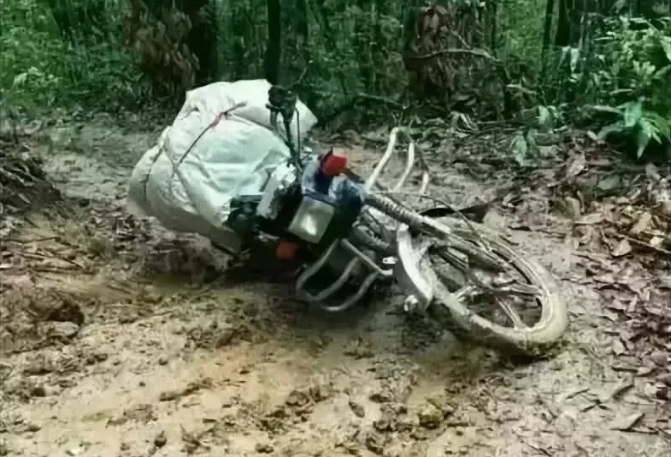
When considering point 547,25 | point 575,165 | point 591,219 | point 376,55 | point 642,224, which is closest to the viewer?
point 642,224

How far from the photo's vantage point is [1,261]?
3654 millimetres

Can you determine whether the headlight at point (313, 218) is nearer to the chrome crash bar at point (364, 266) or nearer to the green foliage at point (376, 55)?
the chrome crash bar at point (364, 266)

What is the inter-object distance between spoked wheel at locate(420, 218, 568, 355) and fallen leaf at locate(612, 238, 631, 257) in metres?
0.41

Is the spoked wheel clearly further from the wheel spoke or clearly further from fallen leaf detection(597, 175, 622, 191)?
fallen leaf detection(597, 175, 622, 191)

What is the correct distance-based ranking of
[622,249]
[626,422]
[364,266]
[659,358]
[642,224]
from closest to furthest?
[626,422] < [659,358] < [364,266] < [622,249] < [642,224]

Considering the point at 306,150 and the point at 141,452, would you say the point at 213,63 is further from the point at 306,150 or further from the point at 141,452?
→ the point at 141,452

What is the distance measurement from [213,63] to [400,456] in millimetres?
3091

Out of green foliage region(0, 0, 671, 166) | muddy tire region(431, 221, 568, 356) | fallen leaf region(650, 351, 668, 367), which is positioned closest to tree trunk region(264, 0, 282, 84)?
green foliage region(0, 0, 671, 166)

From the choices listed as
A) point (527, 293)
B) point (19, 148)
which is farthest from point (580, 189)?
point (19, 148)

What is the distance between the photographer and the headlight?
9.98 ft

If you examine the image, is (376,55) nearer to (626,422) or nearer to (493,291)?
(493,291)

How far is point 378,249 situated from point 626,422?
990 millimetres

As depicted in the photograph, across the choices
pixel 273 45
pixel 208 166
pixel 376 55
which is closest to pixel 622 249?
pixel 208 166

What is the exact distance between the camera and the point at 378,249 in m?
3.22
